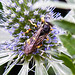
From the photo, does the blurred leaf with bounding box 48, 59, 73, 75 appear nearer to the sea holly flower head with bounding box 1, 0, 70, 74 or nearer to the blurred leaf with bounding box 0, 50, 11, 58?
the sea holly flower head with bounding box 1, 0, 70, 74

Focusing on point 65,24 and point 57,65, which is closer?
point 65,24

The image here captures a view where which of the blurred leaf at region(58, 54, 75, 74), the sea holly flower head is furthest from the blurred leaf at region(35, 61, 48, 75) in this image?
the blurred leaf at region(58, 54, 75, 74)

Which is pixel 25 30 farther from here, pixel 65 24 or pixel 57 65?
pixel 65 24

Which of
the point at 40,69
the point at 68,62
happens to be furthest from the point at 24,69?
the point at 68,62

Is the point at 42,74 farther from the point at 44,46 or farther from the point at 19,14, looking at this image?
the point at 19,14

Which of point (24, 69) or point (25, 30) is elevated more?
point (25, 30)

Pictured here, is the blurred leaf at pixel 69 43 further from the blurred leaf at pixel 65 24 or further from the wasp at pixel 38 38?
the wasp at pixel 38 38

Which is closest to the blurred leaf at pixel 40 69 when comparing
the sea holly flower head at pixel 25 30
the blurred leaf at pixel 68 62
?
the sea holly flower head at pixel 25 30

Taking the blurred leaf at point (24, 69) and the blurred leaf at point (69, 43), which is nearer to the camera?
the blurred leaf at point (69, 43)
